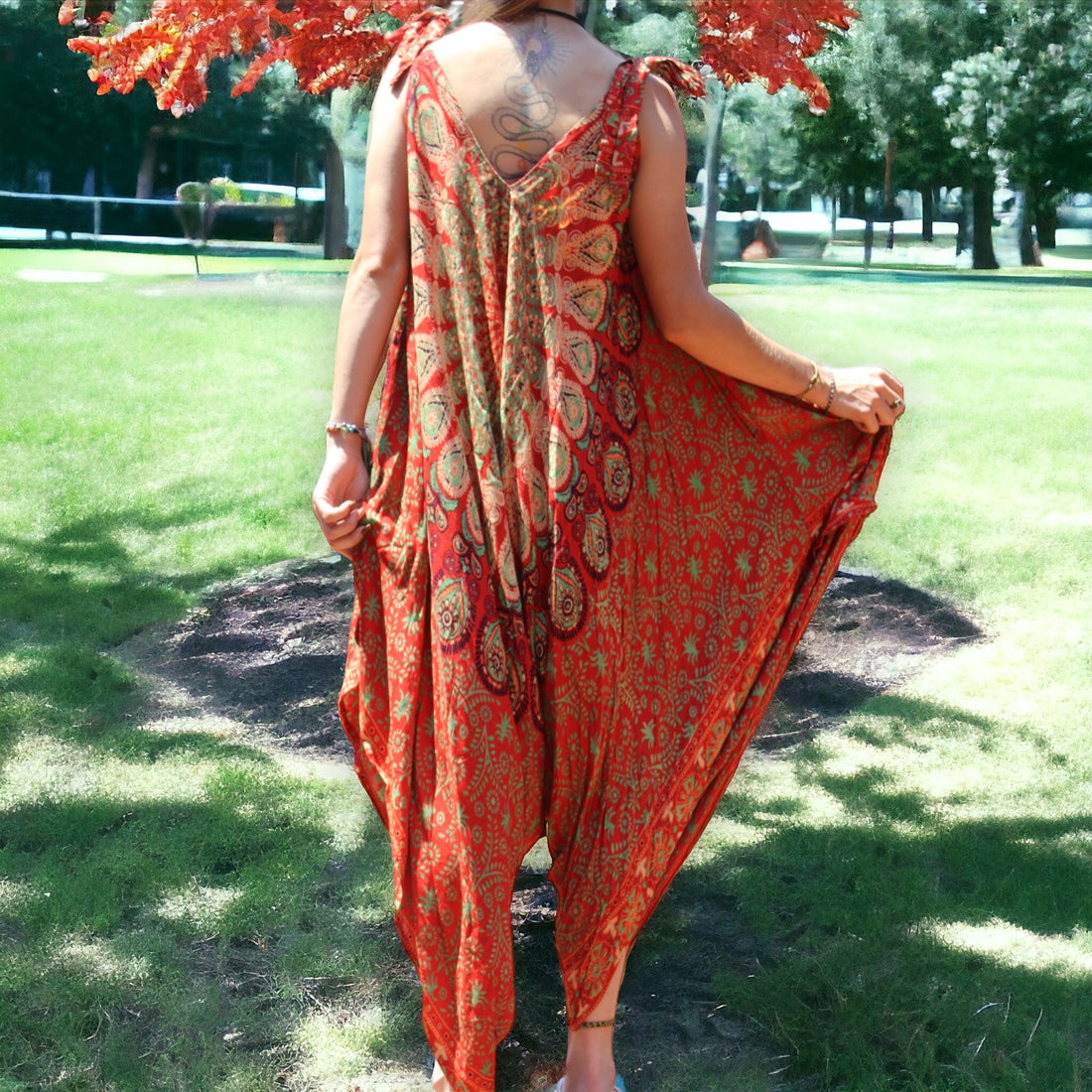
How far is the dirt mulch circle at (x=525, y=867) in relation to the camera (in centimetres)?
252

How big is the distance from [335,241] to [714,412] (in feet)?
13.7

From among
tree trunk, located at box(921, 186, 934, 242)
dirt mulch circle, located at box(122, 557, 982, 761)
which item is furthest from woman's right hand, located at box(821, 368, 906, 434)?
tree trunk, located at box(921, 186, 934, 242)

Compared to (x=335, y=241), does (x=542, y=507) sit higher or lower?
lower

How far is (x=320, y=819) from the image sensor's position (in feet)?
11.2

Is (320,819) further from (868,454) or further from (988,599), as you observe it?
(988,599)

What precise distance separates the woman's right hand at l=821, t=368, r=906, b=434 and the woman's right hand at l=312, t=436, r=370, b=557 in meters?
0.84

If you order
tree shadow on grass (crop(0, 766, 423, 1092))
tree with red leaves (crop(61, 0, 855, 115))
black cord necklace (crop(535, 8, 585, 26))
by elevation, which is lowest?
tree shadow on grass (crop(0, 766, 423, 1092))

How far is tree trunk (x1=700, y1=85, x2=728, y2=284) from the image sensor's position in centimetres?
586

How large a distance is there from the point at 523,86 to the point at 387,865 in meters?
2.00

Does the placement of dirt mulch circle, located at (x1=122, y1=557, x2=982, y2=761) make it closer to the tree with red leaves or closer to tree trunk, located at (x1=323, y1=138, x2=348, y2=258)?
tree trunk, located at (x1=323, y1=138, x2=348, y2=258)

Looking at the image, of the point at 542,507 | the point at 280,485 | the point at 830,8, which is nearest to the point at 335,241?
the point at 280,485

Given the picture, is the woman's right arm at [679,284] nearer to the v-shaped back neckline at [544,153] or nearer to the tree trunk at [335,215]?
the v-shaped back neckline at [544,153]

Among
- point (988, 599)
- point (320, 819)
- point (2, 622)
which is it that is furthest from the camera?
point (988, 599)

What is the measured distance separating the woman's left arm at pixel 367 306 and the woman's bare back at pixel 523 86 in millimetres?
131
